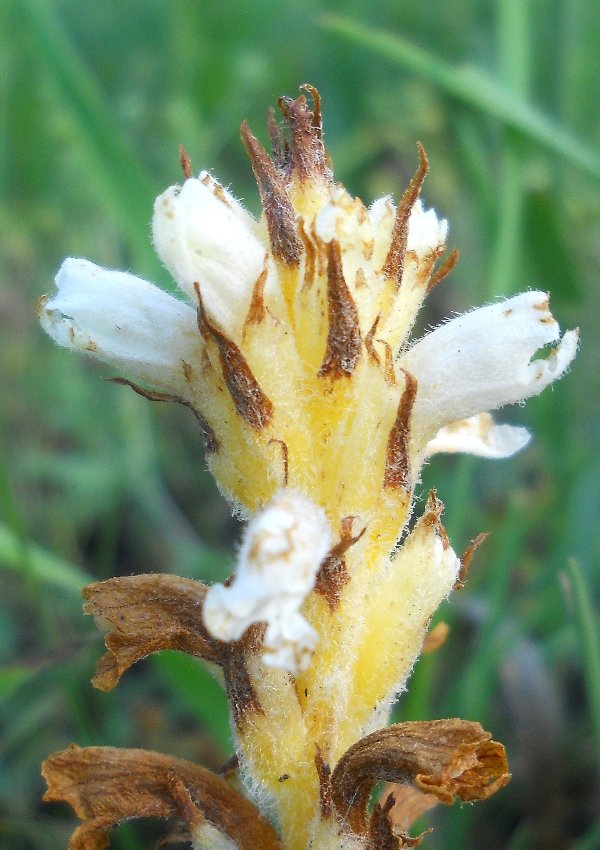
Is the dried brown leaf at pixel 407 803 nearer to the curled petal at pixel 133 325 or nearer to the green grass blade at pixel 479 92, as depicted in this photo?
the curled petal at pixel 133 325

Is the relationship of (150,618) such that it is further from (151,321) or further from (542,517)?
(542,517)

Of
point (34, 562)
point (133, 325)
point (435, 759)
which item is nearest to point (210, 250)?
point (133, 325)

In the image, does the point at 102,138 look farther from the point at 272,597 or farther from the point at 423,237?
the point at 272,597

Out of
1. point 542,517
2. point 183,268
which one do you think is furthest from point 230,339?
point 542,517

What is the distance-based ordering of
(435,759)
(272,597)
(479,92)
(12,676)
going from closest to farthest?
(272,597), (435,759), (12,676), (479,92)

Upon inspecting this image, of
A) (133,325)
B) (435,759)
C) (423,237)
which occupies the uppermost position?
(423,237)

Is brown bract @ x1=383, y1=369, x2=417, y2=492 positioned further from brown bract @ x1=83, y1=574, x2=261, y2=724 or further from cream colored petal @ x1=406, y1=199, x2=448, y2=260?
brown bract @ x1=83, y1=574, x2=261, y2=724

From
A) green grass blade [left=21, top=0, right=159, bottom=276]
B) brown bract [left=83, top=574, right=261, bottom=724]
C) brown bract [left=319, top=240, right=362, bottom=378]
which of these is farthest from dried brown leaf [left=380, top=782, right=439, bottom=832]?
green grass blade [left=21, top=0, right=159, bottom=276]

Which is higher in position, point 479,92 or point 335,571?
point 479,92
